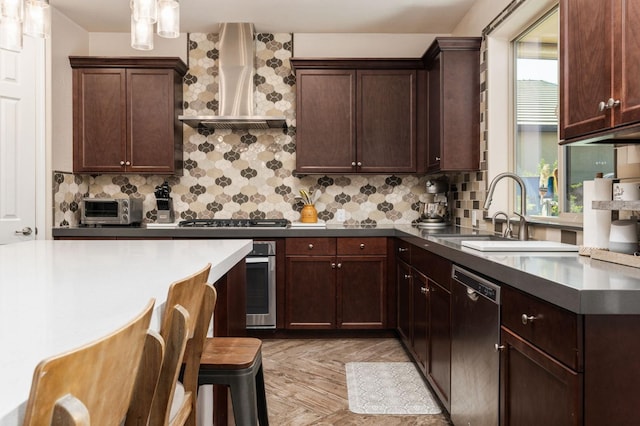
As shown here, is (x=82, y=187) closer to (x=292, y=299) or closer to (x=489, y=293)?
(x=292, y=299)

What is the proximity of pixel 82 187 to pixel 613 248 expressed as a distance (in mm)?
4227

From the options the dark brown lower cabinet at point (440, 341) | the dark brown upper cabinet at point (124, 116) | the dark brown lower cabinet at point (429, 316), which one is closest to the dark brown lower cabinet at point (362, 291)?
the dark brown lower cabinet at point (429, 316)

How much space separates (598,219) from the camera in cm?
195

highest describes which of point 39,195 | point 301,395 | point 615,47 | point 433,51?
point 433,51

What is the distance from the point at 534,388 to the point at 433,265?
4.03 feet

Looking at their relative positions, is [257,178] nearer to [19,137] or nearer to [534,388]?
[19,137]

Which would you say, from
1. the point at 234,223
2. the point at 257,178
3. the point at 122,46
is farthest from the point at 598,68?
the point at 122,46

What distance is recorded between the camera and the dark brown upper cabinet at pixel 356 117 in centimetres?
421

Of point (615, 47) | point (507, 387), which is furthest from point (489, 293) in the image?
point (615, 47)

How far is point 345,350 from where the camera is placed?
3.71 meters

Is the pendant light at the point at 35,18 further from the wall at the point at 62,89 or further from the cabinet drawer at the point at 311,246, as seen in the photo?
the cabinet drawer at the point at 311,246

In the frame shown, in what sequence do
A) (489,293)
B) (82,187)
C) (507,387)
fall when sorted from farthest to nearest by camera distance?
Answer: (82,187) < (489,293) < (507,387)

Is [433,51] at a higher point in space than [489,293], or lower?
higher

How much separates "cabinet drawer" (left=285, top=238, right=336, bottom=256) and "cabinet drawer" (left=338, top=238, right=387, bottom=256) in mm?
73
